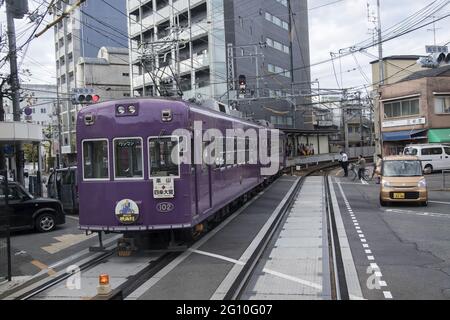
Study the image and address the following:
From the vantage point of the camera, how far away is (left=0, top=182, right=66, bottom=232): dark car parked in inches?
542

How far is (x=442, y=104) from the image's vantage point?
3688cm

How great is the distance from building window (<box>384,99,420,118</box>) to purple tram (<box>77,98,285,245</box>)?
103 ft

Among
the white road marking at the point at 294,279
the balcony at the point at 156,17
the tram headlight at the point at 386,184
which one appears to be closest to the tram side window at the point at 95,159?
the white road marking at the point at 294,279

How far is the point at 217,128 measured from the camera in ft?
42.2

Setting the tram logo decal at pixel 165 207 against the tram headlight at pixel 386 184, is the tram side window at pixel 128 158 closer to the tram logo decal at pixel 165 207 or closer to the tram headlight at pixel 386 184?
the tram logo decal at pixel 165 207

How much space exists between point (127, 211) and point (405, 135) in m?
32.9

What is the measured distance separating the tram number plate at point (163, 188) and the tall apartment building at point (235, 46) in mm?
26036

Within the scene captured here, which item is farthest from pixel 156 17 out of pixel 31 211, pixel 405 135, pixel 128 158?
pixel 128 158

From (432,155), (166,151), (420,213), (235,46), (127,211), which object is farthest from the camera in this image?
(235,46)

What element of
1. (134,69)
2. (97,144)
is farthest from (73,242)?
(134,69)

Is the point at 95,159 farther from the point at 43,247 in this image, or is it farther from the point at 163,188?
the point at 43,247

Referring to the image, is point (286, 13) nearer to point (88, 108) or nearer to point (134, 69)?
point (134, 69)

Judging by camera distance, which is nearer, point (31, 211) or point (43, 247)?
point (43, 247)

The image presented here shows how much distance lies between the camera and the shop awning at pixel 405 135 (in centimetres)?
3727
